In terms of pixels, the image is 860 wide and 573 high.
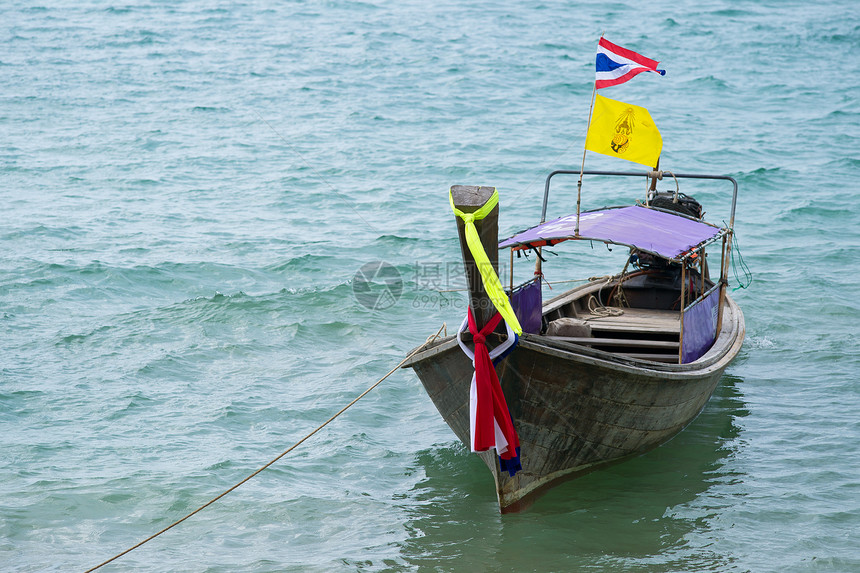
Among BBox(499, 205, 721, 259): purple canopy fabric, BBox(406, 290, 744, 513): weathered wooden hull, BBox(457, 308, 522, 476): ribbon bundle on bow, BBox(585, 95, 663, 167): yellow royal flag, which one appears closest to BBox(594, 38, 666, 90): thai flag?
BBox(585, 95, 663, 167): yellow royal flag

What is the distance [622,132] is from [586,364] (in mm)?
2623

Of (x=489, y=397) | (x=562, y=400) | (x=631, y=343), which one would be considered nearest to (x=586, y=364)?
(x=562, y=400)

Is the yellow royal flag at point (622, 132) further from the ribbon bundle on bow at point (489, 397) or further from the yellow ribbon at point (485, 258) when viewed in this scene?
A: the yellow ribbon at point (485, 258)

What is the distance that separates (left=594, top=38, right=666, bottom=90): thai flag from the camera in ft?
24.8

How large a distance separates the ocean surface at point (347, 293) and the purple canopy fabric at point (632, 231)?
2.10 meters

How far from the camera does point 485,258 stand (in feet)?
18.8

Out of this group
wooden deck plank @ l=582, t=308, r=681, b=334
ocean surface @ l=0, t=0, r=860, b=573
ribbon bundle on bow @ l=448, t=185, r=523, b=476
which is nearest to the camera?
ribbon bundle on bow @ l=448, t=185, r=523, b=476

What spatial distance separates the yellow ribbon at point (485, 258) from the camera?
5.65 metres

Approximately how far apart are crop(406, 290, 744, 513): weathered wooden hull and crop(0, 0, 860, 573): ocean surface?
0.33 metres

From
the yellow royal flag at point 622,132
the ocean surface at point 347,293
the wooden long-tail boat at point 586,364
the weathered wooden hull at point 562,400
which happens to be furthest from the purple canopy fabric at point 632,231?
the ocean surface at point 347,293

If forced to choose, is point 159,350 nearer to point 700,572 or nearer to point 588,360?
point 588,360

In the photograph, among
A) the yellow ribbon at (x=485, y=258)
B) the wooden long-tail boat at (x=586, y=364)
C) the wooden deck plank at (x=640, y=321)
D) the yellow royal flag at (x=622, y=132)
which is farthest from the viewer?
the wooden deck plank at (x=640, y=321)

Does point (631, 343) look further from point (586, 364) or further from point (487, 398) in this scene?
point (487, 398)

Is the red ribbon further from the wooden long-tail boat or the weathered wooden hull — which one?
the weathered wooden hull
